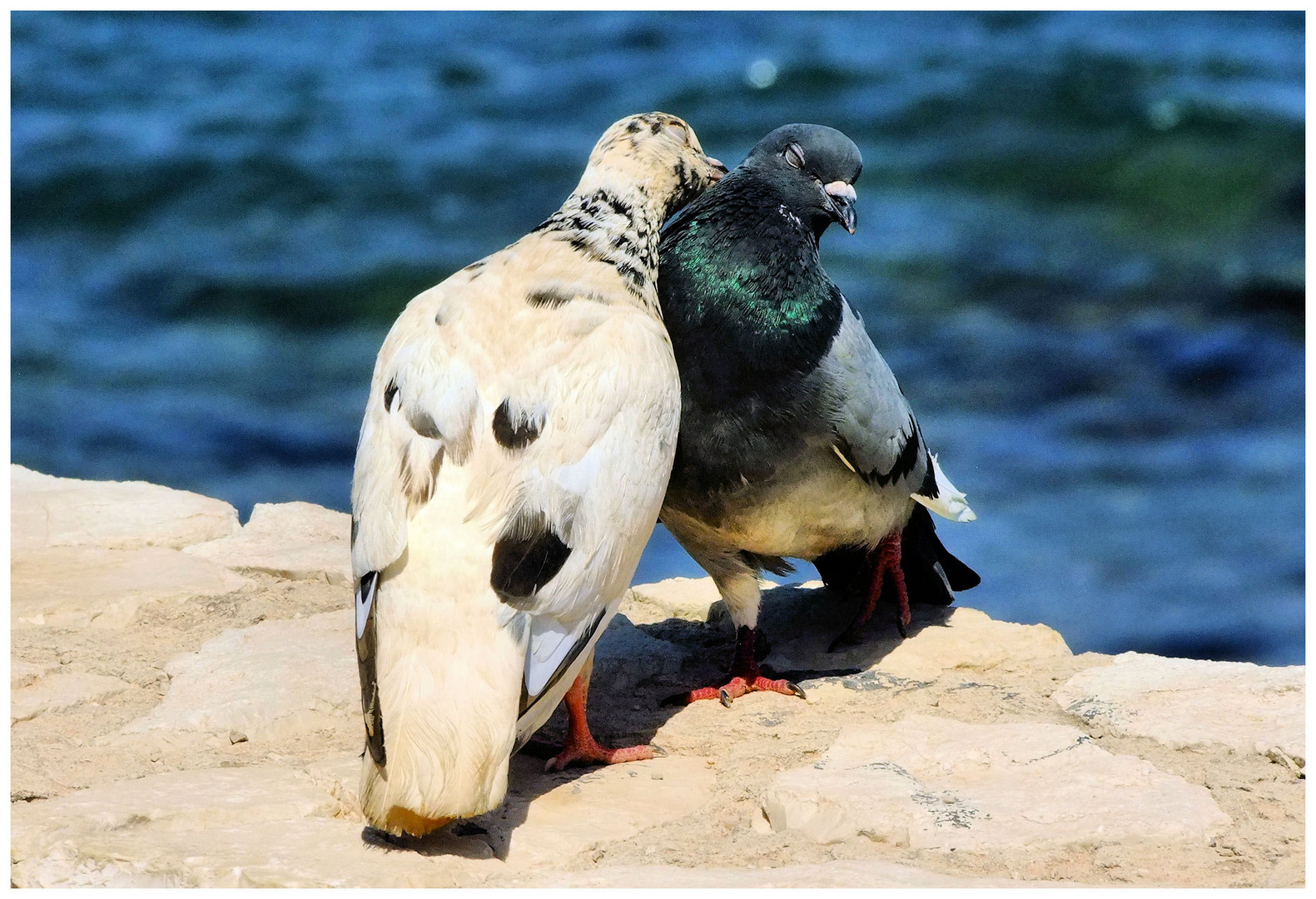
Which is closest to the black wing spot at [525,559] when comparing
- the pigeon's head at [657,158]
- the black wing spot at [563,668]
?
the black wing spot at [563,668]

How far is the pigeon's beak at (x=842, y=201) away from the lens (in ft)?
15.6

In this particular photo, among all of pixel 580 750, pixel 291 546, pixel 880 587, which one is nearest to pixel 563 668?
pixel 580 750

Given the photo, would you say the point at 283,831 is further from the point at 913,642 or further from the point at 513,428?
the point at 913,642

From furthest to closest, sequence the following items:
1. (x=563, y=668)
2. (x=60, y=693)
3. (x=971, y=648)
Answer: (x=971, y=648), (x=60, y=693), (x=563, y=668)

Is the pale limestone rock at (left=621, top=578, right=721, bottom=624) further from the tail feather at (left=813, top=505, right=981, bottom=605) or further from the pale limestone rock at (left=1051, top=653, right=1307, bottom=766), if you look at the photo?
the pale limestone rock at (left=1051, top=653, right=1307, bottom=766)

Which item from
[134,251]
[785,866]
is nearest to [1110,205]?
[134,251]

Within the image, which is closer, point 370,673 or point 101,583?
point 370,673

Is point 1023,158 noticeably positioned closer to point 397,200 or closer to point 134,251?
point 397,200

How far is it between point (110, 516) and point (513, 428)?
8.96ft

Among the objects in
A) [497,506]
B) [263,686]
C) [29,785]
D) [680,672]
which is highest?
[497,506]

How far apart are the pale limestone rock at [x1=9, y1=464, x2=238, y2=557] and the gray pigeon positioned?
2.08 metres

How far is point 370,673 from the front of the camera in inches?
138

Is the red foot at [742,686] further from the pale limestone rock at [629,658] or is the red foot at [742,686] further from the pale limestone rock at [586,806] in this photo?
the pale limestone rock at [586,806]

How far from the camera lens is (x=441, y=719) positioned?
3.34 meters
